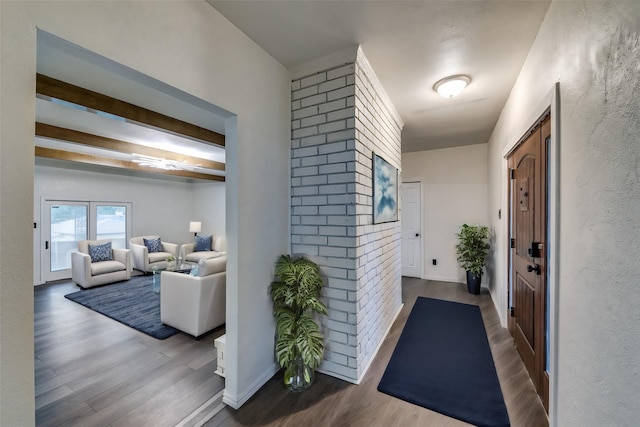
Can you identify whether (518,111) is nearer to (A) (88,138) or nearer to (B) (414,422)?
(B) (414,422)

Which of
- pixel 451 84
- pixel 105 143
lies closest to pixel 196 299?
pixel 105 143

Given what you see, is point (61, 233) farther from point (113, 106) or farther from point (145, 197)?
point (113, 106)

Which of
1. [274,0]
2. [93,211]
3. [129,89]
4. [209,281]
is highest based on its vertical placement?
[274,0]

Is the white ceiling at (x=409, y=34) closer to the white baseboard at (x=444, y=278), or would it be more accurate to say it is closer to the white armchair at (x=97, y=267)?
the white baseboard at (x=444, y=278)

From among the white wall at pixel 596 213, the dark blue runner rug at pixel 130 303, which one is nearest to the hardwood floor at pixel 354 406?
the white wall at pixel 596 213

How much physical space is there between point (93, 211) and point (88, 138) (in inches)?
128

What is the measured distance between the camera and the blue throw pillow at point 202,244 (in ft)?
22.7

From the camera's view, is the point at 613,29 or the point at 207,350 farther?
the point at 207,350

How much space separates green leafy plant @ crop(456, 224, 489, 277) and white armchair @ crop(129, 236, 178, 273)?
20.3 ft

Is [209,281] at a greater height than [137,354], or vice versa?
[209,281]

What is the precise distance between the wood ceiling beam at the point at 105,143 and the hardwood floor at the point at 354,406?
3.87 meters

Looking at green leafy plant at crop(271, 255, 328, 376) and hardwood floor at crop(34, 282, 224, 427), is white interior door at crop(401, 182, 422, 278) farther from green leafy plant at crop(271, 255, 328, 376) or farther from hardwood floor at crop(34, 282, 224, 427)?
hardwood floor at crop(34, 282, 224, 427)

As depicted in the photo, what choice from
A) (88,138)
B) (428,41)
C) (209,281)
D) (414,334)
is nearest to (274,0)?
(428,41)

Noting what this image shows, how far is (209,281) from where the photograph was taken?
2852 millimetres
